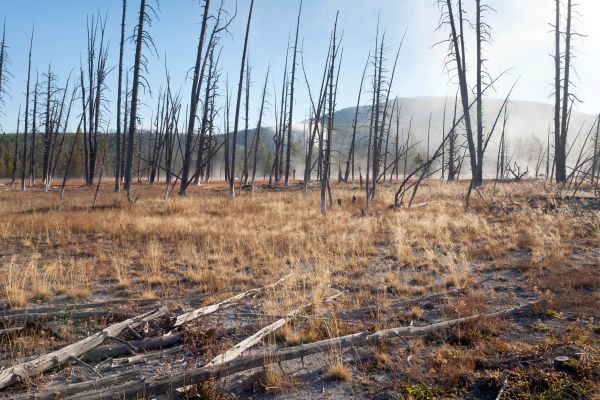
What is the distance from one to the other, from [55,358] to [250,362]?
155 cm

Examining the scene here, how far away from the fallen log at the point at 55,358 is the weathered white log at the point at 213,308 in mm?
326

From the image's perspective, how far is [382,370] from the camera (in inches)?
142

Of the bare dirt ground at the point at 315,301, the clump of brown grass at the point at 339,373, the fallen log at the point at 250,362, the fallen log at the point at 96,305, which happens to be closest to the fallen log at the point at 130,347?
the bare dirt ground at the point at 315,301

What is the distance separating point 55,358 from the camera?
340 centimetres

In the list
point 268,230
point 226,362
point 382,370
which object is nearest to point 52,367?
point 226,362

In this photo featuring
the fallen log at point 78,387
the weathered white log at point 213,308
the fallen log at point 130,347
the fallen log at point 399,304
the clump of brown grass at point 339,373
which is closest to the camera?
the fallen log at point 78,387

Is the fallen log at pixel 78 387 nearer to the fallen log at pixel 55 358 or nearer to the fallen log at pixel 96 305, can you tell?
the fallen log at pixel 55 358

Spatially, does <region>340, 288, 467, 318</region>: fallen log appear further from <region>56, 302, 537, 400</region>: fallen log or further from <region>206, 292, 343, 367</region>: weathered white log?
<region>56, 302, 537, 400</region>: fallen log

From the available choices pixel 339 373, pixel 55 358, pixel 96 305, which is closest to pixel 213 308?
pixel 96 305

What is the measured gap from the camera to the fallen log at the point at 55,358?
3.05 meters

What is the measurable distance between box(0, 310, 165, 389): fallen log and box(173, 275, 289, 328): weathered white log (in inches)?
12.8

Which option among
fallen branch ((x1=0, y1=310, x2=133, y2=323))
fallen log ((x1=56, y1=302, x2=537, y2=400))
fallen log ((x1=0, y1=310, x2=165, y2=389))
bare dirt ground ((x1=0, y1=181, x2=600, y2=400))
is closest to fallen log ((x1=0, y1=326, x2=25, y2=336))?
bare dirt ground ((x1=0, y1=181, x2=600, y2=400))

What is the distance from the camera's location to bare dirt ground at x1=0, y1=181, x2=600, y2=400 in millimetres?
3328

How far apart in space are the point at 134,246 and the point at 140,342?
5566 mm
